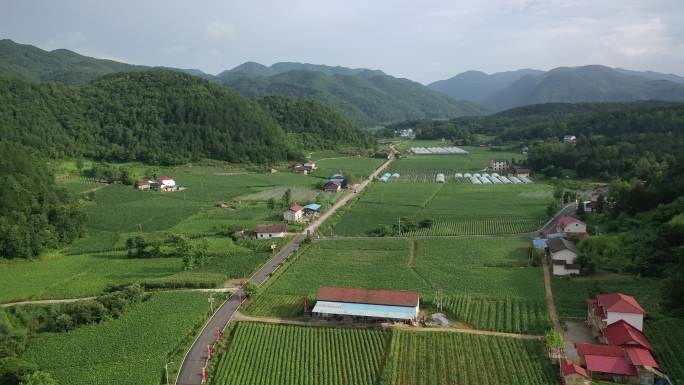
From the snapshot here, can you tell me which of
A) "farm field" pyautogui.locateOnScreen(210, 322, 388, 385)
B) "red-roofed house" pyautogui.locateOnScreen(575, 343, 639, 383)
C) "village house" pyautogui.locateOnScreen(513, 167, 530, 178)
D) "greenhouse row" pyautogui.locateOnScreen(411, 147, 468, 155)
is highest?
"greenhouse row" pyautogui.locateOnScreen(411, 147, 468, 155)

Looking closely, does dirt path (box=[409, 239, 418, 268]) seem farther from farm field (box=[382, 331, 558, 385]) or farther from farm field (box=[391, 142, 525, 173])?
farm field (box=[391, 142, 525, 173])

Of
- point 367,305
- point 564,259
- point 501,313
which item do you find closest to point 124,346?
point 367,305

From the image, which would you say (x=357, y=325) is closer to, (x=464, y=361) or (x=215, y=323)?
(x=464, y=361)

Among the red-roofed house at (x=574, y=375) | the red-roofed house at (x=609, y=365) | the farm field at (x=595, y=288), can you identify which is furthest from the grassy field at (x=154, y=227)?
the red-roofed house at (x=609, y=365)

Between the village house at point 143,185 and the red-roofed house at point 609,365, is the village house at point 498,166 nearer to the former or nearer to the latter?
the village house at point 143,185

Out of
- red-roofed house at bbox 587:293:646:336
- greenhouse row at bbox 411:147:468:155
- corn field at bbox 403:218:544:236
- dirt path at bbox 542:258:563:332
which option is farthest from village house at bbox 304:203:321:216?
greenhouse row at bbox 411:147:468:155

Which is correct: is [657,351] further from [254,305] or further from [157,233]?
[157,233]

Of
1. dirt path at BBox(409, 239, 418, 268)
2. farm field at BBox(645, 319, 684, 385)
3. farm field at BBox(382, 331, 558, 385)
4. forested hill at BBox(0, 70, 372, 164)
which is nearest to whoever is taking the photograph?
farm field at BBox(645, 319, 684, 385)
